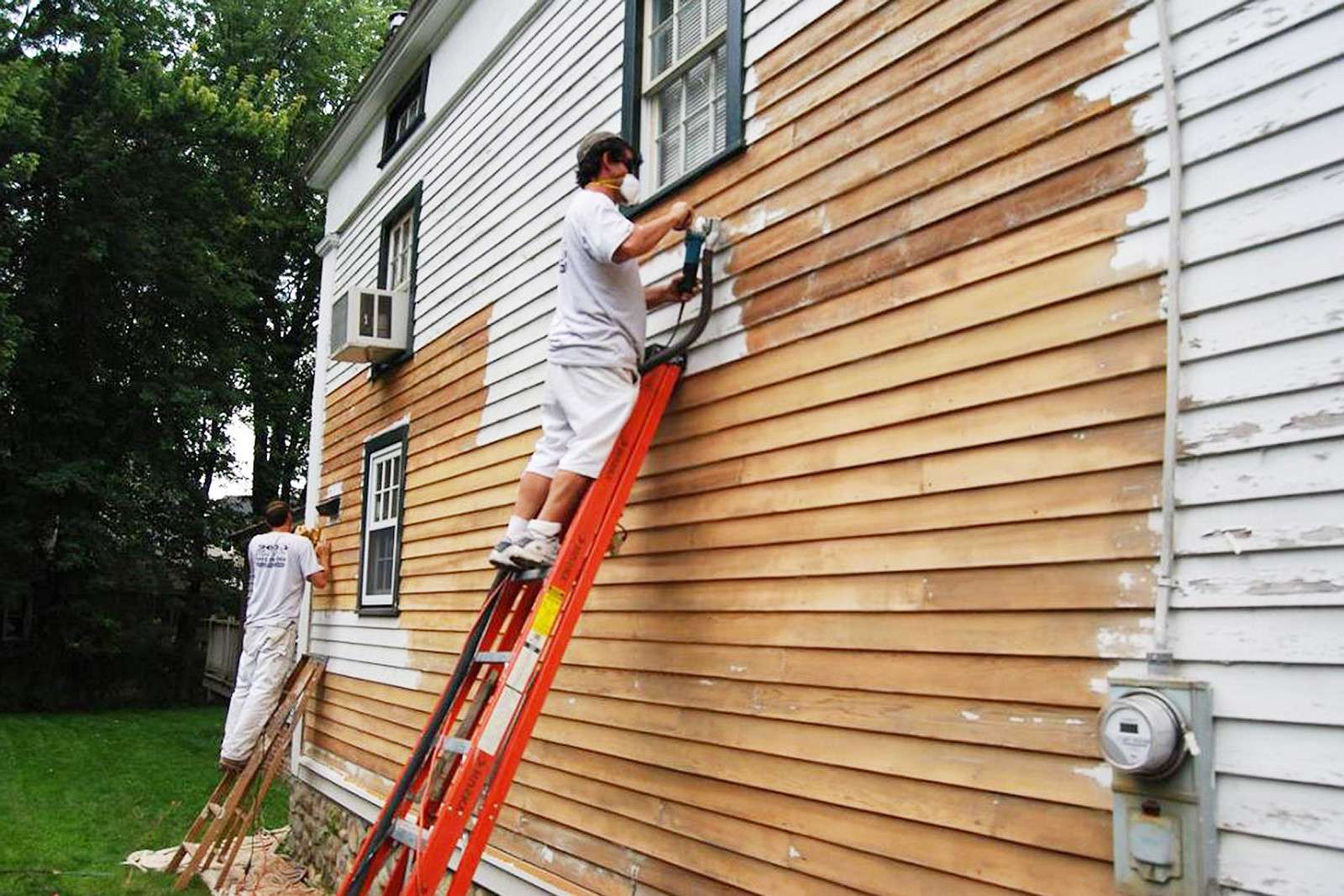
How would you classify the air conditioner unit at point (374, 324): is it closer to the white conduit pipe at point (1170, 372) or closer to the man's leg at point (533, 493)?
the man's leg at point (533, 493)

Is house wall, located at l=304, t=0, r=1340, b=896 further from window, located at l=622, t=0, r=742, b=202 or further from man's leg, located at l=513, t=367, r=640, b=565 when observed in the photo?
man's leg, located at l=513, t=367, r=640, b=565

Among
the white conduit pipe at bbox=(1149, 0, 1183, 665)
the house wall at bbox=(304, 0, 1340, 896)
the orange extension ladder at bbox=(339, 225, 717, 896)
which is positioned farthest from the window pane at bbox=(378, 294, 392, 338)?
the white conduit pipe at bbox=(1149, 0, 1183, 665)

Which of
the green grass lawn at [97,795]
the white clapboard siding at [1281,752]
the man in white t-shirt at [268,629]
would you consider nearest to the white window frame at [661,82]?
the white clapboard siding at [1281,752]

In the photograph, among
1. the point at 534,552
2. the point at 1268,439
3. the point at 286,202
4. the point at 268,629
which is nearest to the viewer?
the point at 1268,439

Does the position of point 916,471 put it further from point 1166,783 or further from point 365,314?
point 365,314

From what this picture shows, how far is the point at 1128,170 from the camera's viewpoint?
3.07 meters

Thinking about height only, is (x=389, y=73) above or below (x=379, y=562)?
above

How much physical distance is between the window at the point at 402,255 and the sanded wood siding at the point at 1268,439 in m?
6.79

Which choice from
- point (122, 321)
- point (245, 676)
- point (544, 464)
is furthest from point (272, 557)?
point (122, 321)

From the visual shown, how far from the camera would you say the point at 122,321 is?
21.0 metres

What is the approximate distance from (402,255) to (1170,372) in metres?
7.96

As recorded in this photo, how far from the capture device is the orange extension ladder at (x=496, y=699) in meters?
3.76

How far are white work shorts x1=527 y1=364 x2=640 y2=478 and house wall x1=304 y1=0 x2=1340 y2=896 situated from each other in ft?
1.50

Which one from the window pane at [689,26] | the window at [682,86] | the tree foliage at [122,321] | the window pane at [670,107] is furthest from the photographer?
the tree foliage at [122,321]
